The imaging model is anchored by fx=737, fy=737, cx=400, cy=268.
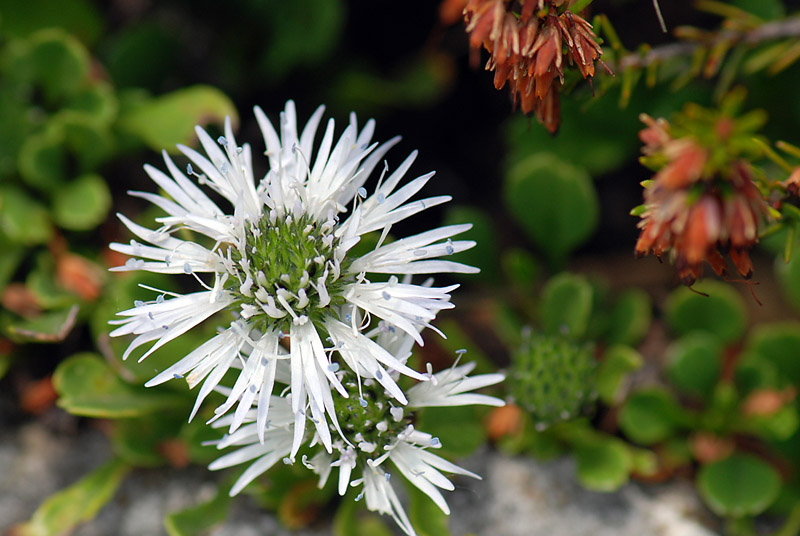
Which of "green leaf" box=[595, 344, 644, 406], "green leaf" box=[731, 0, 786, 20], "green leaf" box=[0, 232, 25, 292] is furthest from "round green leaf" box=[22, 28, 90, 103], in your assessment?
"green leaf" box=[731, 0, 786, 20]

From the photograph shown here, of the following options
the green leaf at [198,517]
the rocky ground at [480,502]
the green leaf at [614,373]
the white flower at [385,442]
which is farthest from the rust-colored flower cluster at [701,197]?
the green leaf at [198,517]

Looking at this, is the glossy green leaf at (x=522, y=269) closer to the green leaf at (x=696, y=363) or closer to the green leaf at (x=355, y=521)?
the green leaf at (x=696, y=363)

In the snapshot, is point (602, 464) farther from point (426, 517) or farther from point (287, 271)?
point (287, 271)

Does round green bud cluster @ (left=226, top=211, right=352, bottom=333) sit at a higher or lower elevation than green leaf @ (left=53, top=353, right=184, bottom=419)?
higher

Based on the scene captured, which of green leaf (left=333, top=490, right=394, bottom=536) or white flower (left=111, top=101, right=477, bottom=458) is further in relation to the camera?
green leaf (left=333, top=490, right=394, bottom=536)

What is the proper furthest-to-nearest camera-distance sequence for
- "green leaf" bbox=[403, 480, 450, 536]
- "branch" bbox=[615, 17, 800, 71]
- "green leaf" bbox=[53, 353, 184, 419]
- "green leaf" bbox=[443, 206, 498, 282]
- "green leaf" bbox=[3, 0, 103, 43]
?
"green leaf" bbox=[3, 0, 103, 43] < "green leaf" bbox=[443, 206, 498, 282] < "green leaf" bbox=[53, 353, 184, 419] < "branch" bbox=[615, 17, 800, 71] < "green leaf" bbox=[403, 480, 450, 536]

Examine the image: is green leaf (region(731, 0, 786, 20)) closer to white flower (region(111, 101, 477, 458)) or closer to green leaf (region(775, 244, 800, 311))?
green leaf (region(775, 244, 800, 311))

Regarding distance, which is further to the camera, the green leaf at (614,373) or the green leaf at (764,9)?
the green leaf at (764,9)
